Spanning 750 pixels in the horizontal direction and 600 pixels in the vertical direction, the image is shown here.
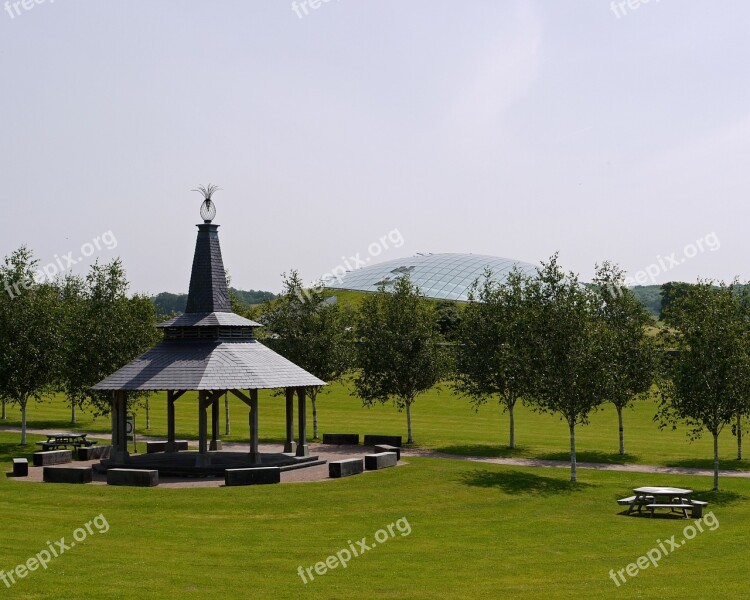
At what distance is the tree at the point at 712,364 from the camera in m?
28.5

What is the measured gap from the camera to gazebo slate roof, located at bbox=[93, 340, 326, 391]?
29281mm

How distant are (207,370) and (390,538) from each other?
11.8m

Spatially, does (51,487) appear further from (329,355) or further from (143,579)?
(329,355)

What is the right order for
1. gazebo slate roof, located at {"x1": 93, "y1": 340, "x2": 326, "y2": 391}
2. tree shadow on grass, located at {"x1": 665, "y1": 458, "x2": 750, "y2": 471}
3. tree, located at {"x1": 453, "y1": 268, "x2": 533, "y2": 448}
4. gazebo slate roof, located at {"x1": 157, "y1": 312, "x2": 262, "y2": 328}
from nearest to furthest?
gazebo slate roof, located at {"x1": 93, "y1": 340, "x2": 326, "y2": 391}
gazebo slate roof, located at {"x1": 157, "y1": 312, "x2": 262, "y2": 328}
tree shadow on grass, located at {"x1": 665, "y1": 458, "x2": 750, "y2": 471}
tree, located at {"x1": 453, "y1": 268, "x2": 533, "y2": 448}

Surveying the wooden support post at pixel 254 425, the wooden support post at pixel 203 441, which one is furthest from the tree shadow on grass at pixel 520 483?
the wooden support post at pixel 203 441

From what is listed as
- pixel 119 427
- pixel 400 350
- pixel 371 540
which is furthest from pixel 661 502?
pixel 119 427

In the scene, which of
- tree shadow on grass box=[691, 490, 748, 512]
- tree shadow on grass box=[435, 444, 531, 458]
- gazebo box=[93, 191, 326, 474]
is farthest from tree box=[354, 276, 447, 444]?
tree shadow on grass box=[691, 490, 748, 512]

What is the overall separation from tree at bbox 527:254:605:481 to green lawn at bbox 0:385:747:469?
7382 millimetres

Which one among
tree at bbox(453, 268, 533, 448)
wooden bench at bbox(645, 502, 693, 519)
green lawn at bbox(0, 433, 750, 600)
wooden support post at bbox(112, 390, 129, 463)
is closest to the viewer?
green lawn at bbox(0, 433, 750, 600)

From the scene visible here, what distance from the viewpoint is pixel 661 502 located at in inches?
1013

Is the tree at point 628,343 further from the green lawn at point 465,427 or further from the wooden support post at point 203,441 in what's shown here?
the wooden support post at point 203,441

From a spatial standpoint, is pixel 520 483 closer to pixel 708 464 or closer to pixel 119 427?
pixel 708 464

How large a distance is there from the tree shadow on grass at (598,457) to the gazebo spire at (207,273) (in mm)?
15841

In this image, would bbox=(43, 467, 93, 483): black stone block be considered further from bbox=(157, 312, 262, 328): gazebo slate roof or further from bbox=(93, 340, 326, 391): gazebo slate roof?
bbox=(157, 312, 262, 328): gazebo slate roof
